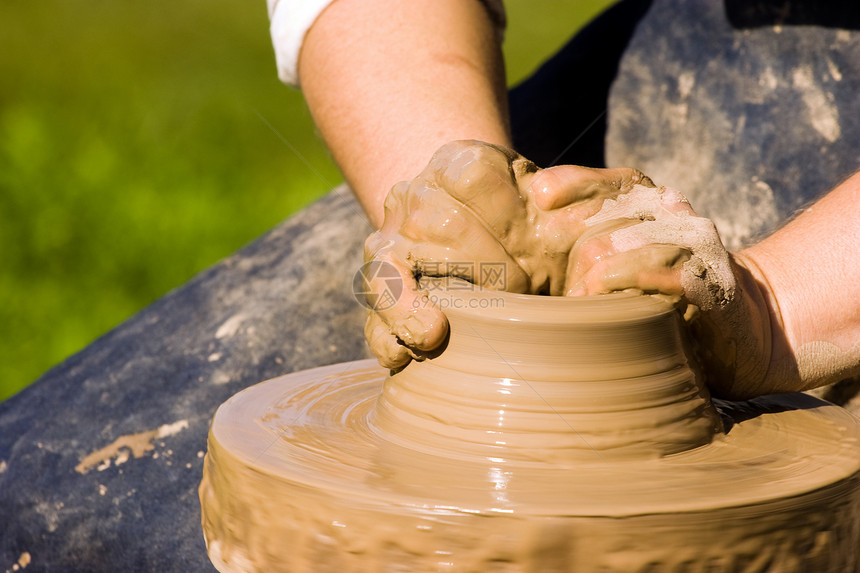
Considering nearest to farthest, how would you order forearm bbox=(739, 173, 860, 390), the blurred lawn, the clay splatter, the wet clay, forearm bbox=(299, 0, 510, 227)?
the wet clay → forearm bbox=(739, 173, 860, 390) → forearm bbox=(299, 0, 510, 227) → the clay splatter → the blurred lawn

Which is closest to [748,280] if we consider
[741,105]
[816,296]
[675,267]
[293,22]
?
[816,296]

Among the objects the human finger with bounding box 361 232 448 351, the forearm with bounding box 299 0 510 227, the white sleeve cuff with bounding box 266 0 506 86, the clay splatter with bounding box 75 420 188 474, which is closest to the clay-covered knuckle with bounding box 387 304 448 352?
the human finger with bounding box 361 232 448 351

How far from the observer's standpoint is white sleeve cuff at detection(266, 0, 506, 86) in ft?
5.90

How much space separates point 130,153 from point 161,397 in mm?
4754

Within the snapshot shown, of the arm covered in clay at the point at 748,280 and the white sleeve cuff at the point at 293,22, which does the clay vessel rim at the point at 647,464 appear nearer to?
Result: the arm covered in clay at the point at 748,280

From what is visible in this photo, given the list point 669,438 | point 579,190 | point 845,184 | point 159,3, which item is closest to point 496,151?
point 579,190

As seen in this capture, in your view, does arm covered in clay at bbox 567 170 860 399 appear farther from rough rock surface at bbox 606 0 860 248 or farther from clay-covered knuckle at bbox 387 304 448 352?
rough rock surface at bbox 606 0 860 248

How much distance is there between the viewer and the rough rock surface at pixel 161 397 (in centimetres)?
155

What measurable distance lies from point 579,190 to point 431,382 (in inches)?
11.3

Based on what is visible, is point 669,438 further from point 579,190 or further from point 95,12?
point 95,12

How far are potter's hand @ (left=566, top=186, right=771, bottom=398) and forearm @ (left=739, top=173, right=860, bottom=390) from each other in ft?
0.32

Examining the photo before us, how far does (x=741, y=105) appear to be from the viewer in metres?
1.94

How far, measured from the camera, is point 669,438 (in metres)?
0.89

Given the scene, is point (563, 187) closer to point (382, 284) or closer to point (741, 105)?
point (382, 284)
